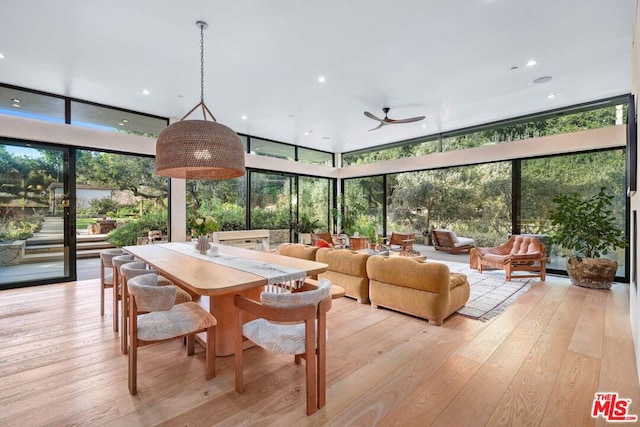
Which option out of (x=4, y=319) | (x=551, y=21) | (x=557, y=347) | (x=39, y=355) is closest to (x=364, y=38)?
(x=551, y=21)

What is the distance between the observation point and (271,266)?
2.60m

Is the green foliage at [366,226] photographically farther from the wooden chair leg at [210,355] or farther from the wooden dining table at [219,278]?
the wooden chair leg at [210,355]

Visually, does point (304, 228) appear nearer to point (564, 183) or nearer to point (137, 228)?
point (137, 228)

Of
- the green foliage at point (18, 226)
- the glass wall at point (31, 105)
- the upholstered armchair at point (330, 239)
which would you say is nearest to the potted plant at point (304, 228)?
the upholstered armchair at point (330, 239)

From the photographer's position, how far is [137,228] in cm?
574

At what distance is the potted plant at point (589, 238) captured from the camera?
4.56m

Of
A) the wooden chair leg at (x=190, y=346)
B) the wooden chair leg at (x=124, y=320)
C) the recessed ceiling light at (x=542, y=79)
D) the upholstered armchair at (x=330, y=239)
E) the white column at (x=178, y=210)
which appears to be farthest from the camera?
the upholstered armchair at (x=330, y=239)

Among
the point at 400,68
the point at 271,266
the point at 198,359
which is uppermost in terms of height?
the point at 400,68

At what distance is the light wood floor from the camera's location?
1.83m

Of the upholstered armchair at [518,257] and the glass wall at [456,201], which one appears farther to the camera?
the glass wall at [456,201]

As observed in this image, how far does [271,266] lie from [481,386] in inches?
72.3

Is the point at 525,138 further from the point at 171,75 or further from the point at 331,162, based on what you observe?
the point at 171,75

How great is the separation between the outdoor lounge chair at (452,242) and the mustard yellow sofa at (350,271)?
4401 millimetres

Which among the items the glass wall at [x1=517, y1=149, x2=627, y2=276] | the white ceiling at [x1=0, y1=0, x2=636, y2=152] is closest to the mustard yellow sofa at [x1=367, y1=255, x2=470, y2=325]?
the white ceiling at [x1=0, y1=0, x2=636, y2=152]
